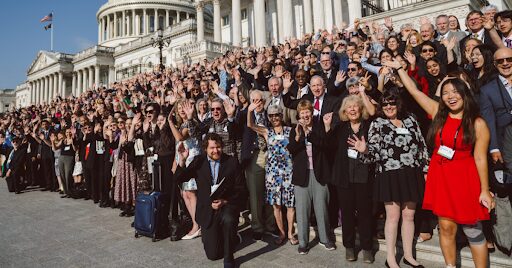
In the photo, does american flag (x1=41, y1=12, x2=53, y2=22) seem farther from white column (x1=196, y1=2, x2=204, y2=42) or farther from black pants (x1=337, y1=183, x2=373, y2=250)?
black pants (x1=337, y1=183, x2=373, y2=250)

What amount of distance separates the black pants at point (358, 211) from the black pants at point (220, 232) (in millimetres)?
1577

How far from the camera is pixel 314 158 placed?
466 cm

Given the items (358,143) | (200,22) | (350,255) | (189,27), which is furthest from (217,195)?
(189,27)

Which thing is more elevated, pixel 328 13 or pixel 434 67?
pixel 328 13

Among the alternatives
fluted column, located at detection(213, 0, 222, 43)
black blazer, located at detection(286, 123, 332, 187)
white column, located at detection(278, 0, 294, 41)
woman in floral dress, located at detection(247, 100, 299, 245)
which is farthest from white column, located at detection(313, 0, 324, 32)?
black blazer, located at detection(286, 123, 332, 187)

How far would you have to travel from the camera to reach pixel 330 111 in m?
5.04

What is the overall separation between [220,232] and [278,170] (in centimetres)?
133

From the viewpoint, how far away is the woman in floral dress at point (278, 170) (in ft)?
16.6

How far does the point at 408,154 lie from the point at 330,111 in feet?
4.87

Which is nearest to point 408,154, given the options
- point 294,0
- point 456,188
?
point 456,188

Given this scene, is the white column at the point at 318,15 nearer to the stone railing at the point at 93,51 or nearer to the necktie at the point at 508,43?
the necktie at the point at 508,43

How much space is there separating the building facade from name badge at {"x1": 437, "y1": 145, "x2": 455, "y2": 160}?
65.8 ft

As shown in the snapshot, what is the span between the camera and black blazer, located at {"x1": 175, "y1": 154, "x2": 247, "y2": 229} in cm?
475

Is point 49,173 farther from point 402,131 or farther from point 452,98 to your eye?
point 452,98
